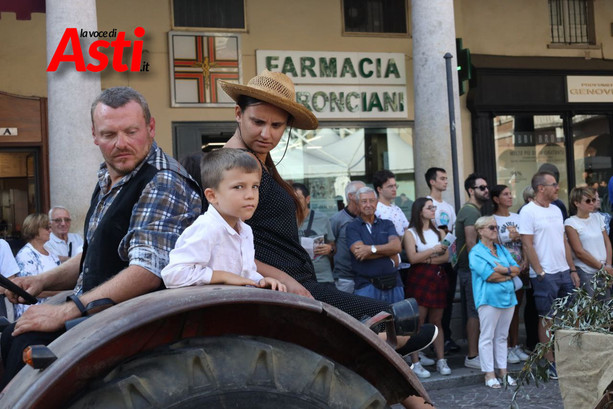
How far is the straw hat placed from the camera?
3.65 metres

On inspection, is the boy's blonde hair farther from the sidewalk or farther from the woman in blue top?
the woman in blue top

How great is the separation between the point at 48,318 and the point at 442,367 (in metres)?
6.77

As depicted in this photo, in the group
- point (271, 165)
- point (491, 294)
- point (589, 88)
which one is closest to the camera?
point (271, 165)

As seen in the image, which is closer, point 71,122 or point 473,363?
point 473,363

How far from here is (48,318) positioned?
2.79 meters

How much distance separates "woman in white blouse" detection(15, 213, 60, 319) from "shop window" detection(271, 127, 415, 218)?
5725 mm

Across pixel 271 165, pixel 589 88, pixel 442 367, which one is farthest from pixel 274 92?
pixel 589 88

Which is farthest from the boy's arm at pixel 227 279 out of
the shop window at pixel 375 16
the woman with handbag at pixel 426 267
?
the shop window at pixel 375 16

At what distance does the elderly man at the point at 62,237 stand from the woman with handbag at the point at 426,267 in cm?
360

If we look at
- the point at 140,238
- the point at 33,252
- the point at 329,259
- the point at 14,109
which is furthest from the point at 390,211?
the point at 140,238

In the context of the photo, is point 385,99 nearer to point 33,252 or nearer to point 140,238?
point 33,252

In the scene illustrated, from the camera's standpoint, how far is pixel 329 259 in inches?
364

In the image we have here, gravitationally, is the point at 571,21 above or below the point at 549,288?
above

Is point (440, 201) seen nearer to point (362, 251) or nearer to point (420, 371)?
point (362, 251)
